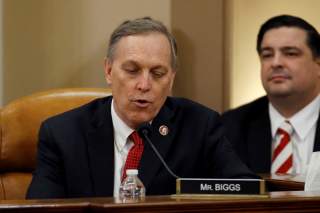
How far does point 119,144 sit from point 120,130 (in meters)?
0.05

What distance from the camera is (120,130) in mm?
2514

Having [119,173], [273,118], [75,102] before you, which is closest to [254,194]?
[119,173]

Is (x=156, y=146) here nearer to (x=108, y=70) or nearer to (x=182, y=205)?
(x=108, y=70)

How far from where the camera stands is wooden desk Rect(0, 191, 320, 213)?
1.52 m

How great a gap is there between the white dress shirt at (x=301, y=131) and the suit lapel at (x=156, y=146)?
1.30 metres

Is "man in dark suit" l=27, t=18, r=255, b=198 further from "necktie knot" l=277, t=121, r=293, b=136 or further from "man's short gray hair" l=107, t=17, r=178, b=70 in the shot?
"necktie knot" l=277, t=121, r=293, b=136

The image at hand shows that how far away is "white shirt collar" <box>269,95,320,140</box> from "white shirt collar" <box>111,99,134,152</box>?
56.2 inches

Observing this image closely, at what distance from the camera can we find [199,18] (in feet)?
14.4

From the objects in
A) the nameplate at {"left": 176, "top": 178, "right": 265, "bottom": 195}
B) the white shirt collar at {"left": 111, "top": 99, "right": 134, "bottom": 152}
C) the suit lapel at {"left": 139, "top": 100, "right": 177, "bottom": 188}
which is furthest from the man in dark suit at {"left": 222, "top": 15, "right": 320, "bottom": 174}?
the nameplate at {"left": 176, "top": 178, "right": 265, "bottom": 195}

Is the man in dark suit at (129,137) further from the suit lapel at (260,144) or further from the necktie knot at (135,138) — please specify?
the suit lapel at (260,144)

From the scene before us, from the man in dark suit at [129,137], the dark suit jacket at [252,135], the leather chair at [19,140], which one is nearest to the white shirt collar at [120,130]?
the man in dark suit at [129,137]

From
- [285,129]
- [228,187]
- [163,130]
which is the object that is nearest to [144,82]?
[163,130]

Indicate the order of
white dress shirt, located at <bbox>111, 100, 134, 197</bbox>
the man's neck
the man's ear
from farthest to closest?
1. the man's neck
2. the man's ear
3. white dress shirt, located at <bbox>111, 100, 134, 197</bbox>

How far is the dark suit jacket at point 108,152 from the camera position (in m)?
2.39
